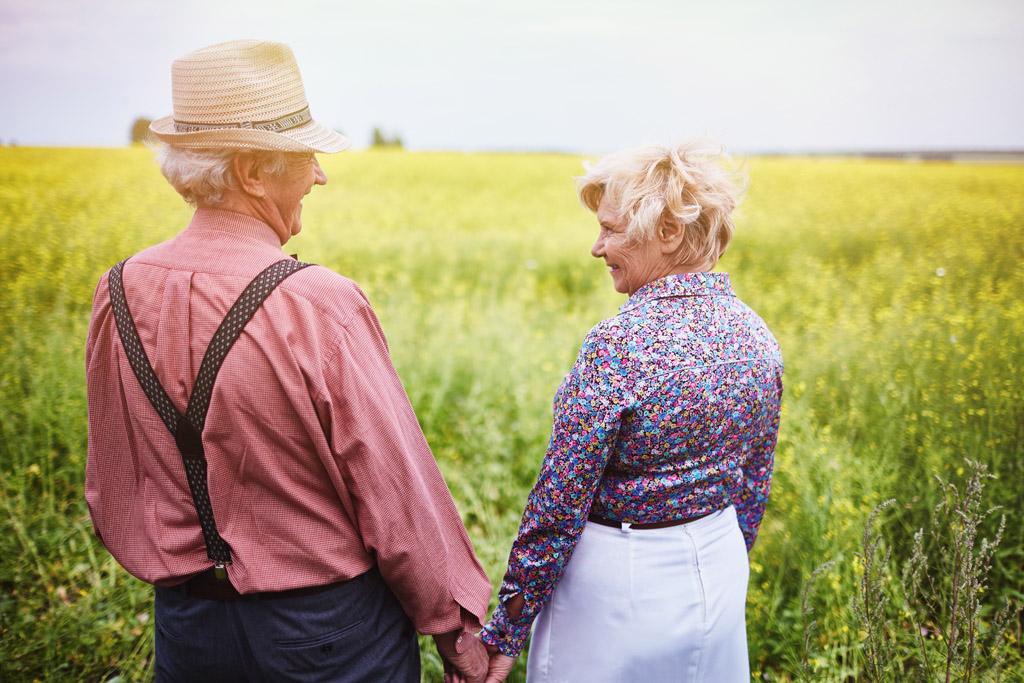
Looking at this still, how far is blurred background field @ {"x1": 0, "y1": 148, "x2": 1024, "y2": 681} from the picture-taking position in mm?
2453

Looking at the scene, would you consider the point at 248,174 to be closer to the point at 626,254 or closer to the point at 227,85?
the point at 227,85

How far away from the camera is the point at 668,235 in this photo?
139 centimetres

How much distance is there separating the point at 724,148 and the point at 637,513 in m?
0.85

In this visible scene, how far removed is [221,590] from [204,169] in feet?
2.69

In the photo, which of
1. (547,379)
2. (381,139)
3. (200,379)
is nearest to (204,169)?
(200,379)

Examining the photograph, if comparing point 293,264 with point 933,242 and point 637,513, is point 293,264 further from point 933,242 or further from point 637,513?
point 933,242

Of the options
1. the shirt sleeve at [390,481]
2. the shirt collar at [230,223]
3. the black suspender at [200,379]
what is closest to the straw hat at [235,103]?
the shirt collar at [230,223]

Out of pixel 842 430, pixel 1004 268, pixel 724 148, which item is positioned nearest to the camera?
pixel 724 148

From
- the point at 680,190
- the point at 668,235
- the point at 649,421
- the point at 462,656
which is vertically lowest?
the point at 462,656

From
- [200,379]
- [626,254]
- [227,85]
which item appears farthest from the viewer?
[626,254]

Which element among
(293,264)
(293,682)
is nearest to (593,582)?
(293,682)

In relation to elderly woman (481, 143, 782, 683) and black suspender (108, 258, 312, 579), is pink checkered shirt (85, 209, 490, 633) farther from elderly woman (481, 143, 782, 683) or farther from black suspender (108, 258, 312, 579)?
elderly woman (481, 143, 782, 683)

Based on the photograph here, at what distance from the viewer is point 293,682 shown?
4.01 ft

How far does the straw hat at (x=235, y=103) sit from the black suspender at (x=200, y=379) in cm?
25
